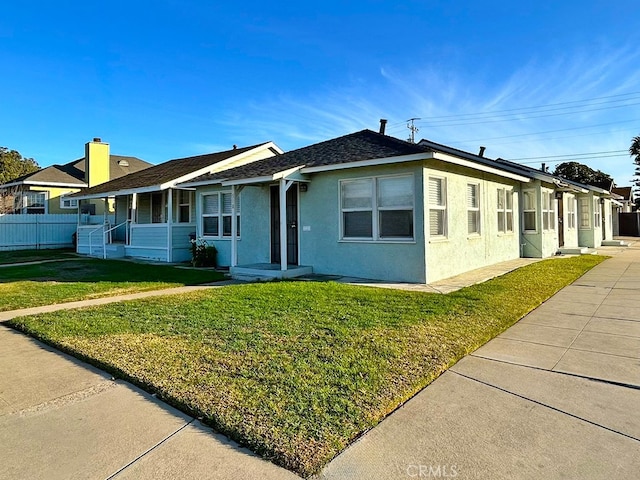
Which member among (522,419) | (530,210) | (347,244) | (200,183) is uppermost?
(200,183)

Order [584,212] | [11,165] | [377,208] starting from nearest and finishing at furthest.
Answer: [377,208] → [584,212] → [11,165]

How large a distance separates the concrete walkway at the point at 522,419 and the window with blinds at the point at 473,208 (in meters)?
6.48

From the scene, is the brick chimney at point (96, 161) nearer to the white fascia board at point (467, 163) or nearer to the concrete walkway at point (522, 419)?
the white fascia board at point (467, 163)

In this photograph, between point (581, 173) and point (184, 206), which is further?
point (581, 173)

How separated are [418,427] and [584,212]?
72.8 ft

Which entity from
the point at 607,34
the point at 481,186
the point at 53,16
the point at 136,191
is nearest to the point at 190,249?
the point at 136,191

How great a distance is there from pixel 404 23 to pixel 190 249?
10498 mm

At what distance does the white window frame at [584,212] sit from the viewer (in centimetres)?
2089

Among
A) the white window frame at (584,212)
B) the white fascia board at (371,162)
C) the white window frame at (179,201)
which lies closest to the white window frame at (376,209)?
the white fascia board at (371,162)

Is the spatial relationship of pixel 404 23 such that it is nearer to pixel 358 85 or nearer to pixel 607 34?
pixel 358 85

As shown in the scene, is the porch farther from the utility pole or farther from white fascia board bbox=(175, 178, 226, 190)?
the utility pole

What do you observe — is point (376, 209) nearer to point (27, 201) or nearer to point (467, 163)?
point (467, 163)

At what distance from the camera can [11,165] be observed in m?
42.3

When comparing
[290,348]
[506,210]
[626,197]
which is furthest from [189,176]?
[626,197]
